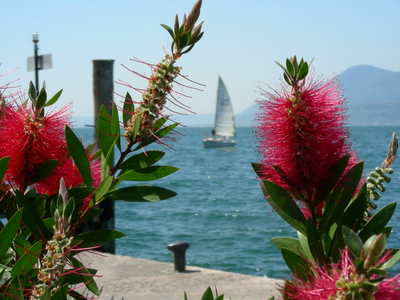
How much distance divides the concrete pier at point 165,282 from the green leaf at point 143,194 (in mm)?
5395

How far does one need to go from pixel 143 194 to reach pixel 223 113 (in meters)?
47.2

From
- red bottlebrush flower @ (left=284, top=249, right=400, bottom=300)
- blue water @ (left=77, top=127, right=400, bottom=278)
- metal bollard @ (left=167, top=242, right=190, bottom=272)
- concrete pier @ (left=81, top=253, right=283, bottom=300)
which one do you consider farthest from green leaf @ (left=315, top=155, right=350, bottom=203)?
blue water @ (left=77, top=127, right=400, bottom=278)

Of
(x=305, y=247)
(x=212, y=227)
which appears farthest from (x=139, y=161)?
(x=212, y=227)

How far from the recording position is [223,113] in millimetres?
47875

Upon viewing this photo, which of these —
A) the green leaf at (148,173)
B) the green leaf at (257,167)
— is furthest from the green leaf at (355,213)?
the green leaf at (148,173)

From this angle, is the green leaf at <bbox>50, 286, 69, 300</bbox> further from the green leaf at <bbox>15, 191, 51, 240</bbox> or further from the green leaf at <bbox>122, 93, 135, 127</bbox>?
the green leaf at <bbox>122, 93, 135, 127</bbox>

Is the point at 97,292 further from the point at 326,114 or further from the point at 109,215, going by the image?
the point at 109,215

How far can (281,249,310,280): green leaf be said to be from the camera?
67 cm

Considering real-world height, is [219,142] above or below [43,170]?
below

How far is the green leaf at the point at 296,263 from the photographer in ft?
2.21

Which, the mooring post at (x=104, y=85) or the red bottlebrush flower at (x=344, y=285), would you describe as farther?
the mooring post at (x=104, y=85)

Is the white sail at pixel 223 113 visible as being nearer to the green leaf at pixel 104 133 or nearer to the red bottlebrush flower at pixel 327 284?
the green leaf at pixel 104 133

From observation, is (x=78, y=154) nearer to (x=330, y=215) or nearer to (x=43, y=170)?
(x=43, y=170)

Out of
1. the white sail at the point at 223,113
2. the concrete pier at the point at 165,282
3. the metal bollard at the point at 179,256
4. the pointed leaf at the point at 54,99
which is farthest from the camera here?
the white sail at the point at 223,113
